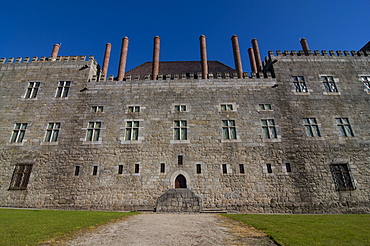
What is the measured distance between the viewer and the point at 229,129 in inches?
621

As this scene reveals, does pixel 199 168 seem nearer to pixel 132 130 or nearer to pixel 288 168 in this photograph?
pixel 132 130

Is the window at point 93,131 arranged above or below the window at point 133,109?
below

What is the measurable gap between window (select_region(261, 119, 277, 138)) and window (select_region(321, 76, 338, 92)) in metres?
6.37

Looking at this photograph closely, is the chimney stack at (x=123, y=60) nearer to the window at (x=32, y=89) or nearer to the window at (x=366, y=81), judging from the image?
the window at (x=32, y=89)

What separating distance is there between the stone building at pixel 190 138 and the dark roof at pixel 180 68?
8.61 metres

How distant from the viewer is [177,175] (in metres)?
14.4

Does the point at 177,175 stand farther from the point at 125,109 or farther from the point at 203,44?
the point at 203,44

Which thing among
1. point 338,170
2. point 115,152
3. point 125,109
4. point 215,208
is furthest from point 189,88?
point 338,170

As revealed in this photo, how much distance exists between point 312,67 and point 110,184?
67.0ft

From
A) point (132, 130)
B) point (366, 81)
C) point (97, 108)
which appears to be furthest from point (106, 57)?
point (366, 81)

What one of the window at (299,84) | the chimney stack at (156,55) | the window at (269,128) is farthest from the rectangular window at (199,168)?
the chimney stack at (156,55)

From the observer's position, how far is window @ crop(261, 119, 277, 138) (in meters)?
15.6

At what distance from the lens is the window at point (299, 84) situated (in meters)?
17.2

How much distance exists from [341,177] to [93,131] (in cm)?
1953
